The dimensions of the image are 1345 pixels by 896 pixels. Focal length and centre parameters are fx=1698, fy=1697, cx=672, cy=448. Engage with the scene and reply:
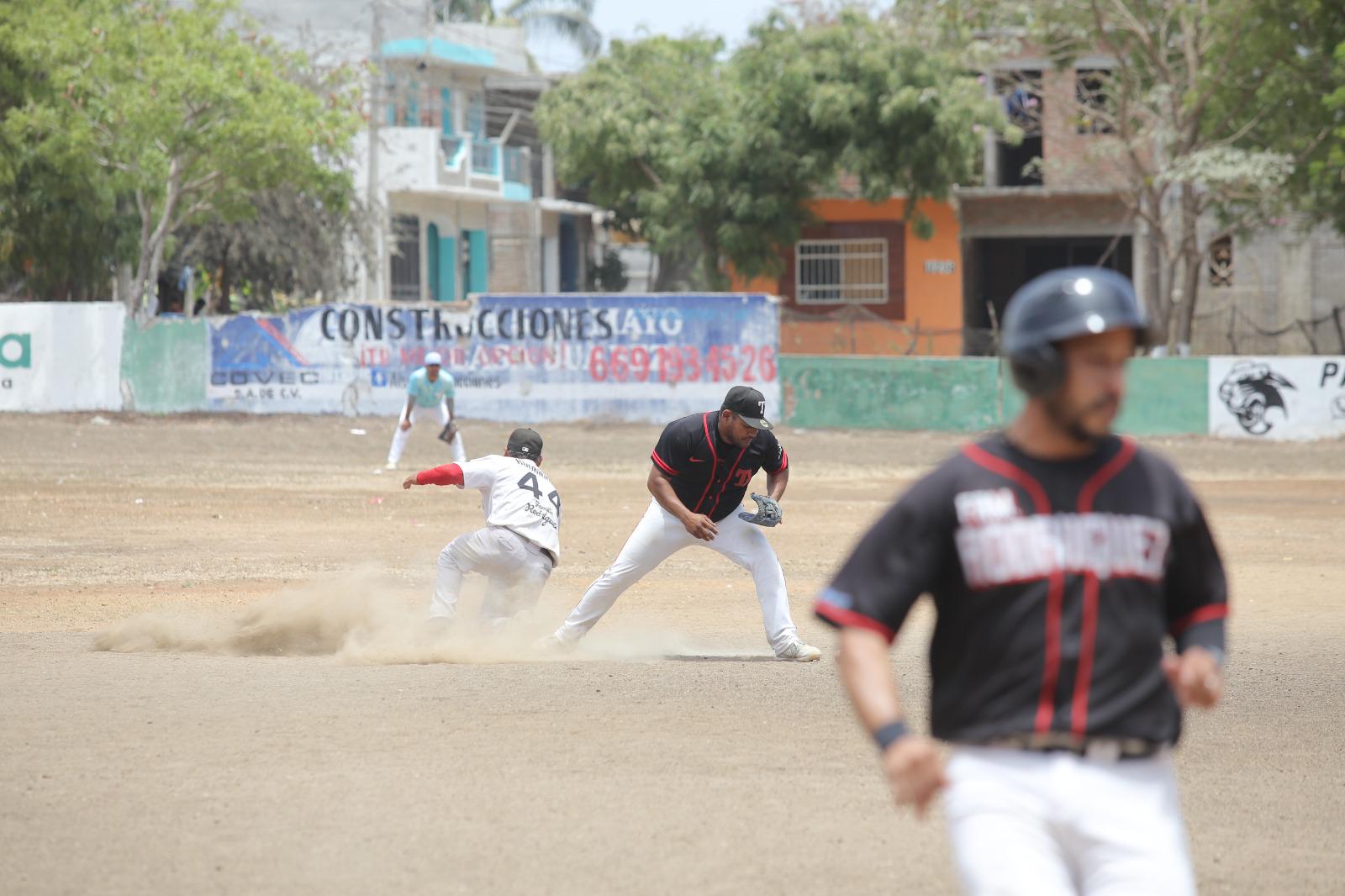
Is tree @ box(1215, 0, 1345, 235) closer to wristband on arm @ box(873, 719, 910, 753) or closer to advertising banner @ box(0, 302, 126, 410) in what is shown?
advertising banner @ box(0, 302, 126, 410)

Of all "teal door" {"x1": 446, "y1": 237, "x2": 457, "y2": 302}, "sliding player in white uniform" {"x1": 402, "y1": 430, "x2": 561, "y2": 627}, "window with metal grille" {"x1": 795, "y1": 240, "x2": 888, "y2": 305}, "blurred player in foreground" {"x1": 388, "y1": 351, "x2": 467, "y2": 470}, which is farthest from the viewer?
"teal door" {"x1": 446, "y1": 237, "x2": 457, "y2": 302}

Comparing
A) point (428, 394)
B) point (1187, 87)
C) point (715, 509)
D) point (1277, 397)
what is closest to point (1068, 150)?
point (1187, 87)

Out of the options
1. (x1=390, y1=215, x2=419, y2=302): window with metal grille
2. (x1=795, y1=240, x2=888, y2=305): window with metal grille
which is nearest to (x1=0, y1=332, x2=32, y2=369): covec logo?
(x1=390, y1=215, x2=419, y2=302): window with metal grille

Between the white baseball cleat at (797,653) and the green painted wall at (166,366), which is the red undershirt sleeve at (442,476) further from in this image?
the green painted wall at (166,366)

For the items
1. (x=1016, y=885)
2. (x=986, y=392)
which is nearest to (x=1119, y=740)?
(x=1016, y=885)

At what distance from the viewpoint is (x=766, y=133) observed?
36688 mm

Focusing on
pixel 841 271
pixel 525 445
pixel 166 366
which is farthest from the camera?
pixel 841 271

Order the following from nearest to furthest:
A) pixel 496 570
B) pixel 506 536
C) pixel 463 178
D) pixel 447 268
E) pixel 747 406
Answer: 1. pixel 747 406
2. pixel 506 536
3. pixel 496 570
4. pixel 463 178
5. pixel 447 268

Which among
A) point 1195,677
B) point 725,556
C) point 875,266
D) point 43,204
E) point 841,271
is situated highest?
point 43,204

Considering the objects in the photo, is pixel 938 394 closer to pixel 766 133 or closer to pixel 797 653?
pixel 766 133

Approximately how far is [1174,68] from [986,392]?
970cm

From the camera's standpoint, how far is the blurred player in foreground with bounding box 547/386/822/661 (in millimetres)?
9523

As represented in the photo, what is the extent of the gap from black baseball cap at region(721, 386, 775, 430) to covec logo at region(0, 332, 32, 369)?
76.5 ft

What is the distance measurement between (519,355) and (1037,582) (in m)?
26.6
